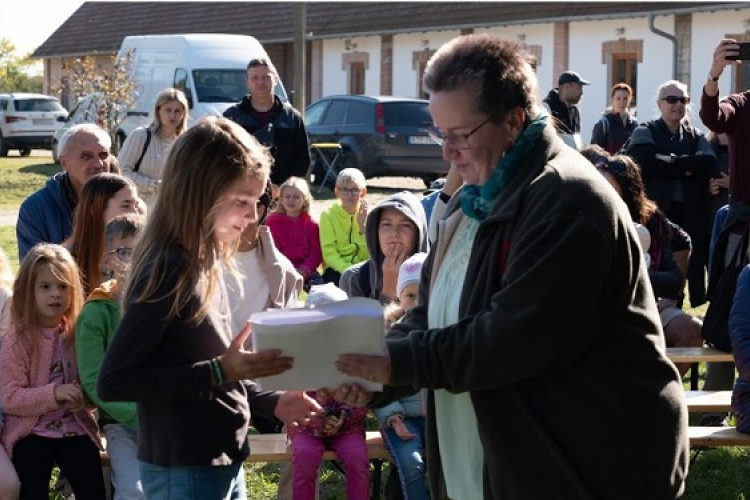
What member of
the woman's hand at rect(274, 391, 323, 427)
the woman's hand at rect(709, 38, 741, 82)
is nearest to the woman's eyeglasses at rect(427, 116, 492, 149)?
the woman's hand at rect(274, 391, 323, 427)

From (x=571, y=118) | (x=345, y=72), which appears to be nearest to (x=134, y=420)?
(x=571, y=118)

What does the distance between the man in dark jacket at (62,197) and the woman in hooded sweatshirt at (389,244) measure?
1393 mm

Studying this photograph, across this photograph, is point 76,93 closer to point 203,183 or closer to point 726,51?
point 726,51

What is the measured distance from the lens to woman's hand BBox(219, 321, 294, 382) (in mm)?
3230

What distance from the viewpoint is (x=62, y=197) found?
258 inches

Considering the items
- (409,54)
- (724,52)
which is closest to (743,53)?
(724,52)

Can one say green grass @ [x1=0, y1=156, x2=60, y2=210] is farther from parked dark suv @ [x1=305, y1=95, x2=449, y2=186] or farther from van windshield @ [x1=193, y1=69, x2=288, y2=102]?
parked dark suv @ [x1=305, y1=95, x2=449, y2=186]

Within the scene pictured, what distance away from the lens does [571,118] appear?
13.3 metres

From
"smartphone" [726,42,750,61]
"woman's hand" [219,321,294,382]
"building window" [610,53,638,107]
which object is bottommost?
"woman's hand" [219,321,294,382]

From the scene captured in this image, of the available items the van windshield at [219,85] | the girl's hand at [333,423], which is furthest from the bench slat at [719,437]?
the van windshield at [219,85]

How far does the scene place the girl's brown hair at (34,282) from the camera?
5523 mm

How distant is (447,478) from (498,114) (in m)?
0.94

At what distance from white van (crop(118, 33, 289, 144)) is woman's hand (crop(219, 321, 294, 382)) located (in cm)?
1964

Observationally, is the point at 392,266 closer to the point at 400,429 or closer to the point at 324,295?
the point at 324,295
